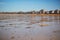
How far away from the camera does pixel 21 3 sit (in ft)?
5.26

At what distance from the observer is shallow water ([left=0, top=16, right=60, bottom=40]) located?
1546 mm

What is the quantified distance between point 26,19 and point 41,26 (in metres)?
0.24

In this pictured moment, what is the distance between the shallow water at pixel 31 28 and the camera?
155 cm

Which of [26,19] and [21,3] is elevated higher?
[21,3]

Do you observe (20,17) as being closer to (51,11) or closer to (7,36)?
(7,36)

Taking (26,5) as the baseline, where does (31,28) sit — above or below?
below

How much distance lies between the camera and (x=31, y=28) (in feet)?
5.14

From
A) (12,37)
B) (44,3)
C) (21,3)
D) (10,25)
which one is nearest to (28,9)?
(21,3)

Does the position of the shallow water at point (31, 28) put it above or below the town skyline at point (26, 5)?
below

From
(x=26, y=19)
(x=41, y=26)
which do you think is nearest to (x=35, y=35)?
(x=41, y=26)

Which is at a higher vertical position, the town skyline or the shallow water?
the town skyline

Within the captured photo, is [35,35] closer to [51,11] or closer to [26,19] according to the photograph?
[26,19]

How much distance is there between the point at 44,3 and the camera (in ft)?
5.22

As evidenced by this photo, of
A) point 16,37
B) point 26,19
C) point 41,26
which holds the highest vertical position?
point 26,19
